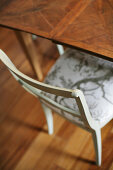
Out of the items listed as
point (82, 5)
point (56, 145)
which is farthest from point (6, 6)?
point (56, 145)

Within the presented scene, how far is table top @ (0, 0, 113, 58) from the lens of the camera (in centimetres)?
76

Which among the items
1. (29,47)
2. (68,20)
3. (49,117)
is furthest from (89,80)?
(29,47)

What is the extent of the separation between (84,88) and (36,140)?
574mm

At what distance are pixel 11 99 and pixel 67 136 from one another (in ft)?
1.63

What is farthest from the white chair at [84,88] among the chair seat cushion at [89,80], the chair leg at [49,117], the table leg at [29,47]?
the table leg at [29,47]

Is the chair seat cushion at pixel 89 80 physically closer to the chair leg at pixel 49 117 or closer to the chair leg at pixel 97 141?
the chair leg at pixel 97 141

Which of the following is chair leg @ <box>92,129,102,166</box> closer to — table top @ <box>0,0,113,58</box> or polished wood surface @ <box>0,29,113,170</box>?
polished wood surface @ <box>0,29,113,170</box>

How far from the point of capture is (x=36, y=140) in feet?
4.28

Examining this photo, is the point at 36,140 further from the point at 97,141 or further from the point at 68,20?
the point at 68,20

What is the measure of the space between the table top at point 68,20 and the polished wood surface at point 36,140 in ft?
0.74

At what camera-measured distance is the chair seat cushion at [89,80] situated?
2.76 feet

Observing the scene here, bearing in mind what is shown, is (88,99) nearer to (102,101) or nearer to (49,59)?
(102,101)

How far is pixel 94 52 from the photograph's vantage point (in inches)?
28.6

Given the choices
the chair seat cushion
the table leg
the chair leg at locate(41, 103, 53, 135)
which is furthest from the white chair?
the table leg
